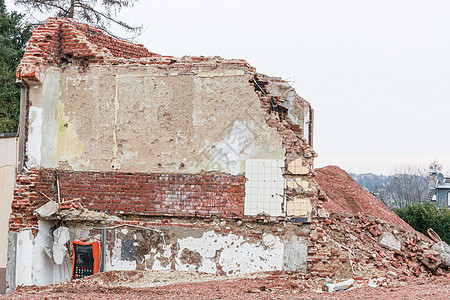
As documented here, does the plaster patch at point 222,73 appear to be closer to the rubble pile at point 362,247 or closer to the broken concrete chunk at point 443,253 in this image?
the rubble pile at point 362,247

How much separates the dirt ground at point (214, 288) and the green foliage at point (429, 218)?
36.1 feet

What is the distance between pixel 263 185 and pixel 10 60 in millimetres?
20434

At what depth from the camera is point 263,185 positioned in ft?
35.3

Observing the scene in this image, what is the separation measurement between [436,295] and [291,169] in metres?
3.61

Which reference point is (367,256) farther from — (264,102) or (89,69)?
(89,69)

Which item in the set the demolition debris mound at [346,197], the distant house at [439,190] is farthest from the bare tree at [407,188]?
the demolition debris mound at [346,197]

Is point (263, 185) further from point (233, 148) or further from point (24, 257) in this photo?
point (24, 257)

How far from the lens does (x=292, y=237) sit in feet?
34.7

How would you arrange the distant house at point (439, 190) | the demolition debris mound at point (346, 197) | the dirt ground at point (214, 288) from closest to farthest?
the dirt ground at point (214, 288)
the demolition debris mound at point (346, 197)
the distant house at point (439, 190)

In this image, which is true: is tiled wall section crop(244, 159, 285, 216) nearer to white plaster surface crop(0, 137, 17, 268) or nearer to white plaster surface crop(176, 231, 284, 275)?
white plaster surface crop(176, 231, 284, 275)

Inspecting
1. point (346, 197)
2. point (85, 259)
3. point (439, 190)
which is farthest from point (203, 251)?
point (439, 190)

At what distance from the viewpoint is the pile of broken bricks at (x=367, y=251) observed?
10.5 metres

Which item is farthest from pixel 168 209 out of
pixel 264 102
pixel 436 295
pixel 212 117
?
pixel 436 295

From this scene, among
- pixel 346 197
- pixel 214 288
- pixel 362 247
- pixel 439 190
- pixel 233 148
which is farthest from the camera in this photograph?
pixel 439 190
